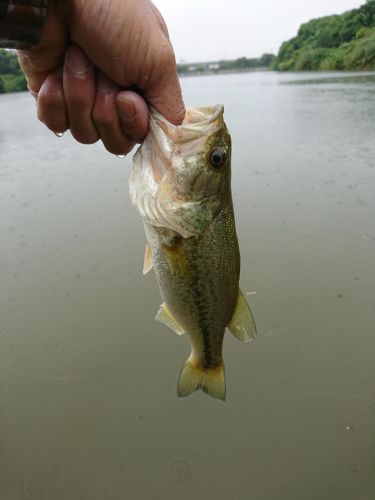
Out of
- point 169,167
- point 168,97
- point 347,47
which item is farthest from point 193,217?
point 347,47

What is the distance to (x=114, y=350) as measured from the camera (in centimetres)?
379

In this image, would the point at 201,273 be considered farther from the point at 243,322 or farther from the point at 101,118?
the point at 101,118

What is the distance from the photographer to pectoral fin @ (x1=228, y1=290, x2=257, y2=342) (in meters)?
2.12

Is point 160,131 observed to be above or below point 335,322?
above

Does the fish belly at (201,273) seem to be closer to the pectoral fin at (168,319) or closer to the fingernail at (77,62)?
the pectoral fin at (168,319)

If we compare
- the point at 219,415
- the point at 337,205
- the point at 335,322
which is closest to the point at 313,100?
the point at 337,205

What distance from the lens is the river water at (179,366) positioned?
2773 millimetres

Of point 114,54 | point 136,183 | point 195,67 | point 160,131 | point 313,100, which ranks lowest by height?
point 195,67

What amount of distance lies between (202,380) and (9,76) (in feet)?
215

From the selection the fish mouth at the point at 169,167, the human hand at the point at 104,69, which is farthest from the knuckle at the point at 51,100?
the fish mouth at the point at 169,167

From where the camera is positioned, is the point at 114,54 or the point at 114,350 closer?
the point at 114,54

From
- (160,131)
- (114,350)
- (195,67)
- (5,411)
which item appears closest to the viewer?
(160,131)

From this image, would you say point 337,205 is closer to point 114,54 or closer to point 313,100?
point 114,54

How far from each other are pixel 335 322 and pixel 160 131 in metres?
2.81
